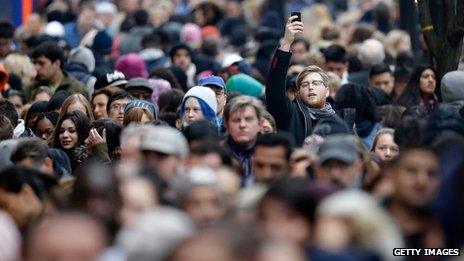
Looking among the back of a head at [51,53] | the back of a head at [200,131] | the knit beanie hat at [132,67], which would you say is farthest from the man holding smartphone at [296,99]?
the knit beanie hat at [132,67]

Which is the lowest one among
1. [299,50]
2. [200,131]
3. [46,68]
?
[200,131]

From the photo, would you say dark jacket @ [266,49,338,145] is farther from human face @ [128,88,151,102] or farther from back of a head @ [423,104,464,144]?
human face @ [128,88,151,102]

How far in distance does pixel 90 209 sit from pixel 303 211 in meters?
1.07

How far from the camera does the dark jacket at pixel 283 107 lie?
43.0ft

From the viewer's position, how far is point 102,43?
20688 mm

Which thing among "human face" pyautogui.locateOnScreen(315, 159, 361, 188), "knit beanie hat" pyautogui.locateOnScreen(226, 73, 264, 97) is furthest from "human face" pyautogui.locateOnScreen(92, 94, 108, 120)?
"human face" pyautogui.locateOnScreen(315, 159, 361, 188)

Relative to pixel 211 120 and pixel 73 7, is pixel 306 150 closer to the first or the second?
pixel 211 120

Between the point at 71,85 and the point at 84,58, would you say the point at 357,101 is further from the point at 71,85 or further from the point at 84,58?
the point at 84,58

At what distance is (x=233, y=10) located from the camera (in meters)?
28.5

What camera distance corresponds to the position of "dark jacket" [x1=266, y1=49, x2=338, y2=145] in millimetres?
13094

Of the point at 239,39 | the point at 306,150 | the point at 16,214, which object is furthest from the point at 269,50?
the point at 16,214

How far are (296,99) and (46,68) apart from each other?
4.54 m

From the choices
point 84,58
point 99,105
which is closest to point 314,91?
point 99,105

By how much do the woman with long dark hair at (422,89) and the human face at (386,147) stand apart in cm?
227
